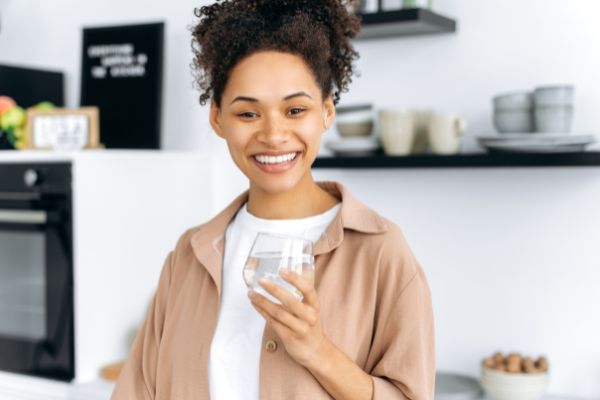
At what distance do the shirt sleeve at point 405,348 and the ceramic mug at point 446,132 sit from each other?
0.82m

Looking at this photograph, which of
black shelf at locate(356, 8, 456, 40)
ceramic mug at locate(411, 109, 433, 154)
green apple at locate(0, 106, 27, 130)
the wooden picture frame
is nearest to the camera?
black shelf at locate(356, 8, 456, 40)

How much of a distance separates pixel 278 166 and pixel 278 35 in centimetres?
20

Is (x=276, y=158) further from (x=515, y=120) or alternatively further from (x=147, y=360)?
(x=515, y=120)

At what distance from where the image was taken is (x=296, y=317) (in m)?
1.07

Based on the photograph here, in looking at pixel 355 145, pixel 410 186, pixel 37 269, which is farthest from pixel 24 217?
pixel 410 186

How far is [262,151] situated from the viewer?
121 centimetres

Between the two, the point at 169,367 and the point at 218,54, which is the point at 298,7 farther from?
the point at 169,367

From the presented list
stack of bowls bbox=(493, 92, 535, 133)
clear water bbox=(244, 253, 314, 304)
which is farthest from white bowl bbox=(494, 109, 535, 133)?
clear water bbox=(244, 253, 314, 304)

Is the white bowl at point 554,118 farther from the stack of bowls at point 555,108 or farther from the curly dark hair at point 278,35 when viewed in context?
the curly dark hair at point 278,35

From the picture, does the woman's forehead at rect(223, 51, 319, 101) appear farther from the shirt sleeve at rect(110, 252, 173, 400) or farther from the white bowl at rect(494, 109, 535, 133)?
the white bowl at rect(494, 109, 535, 133)

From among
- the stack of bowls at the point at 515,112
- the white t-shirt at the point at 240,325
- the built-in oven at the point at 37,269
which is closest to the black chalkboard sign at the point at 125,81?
the built-in oven at the point at 37,269

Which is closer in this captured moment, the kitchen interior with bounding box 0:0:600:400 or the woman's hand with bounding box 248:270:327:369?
the woman's hand with bounding box 248:270:327:369

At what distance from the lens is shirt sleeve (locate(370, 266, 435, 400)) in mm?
1171

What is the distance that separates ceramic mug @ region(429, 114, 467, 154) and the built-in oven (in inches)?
38.7
